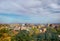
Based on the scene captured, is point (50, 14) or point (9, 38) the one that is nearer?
point (9, 38)

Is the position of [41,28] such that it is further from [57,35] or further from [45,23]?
[57,35]

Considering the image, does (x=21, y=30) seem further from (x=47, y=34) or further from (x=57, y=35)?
(x=57, y=35)

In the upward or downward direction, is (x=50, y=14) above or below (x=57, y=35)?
above

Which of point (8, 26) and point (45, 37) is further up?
point (8, 26)

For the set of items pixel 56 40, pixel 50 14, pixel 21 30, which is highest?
pixel 50 14

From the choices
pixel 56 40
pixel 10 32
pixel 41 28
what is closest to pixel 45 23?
pixel 41 28

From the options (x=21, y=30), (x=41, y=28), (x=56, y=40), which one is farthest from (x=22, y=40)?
(x=56, y=40)

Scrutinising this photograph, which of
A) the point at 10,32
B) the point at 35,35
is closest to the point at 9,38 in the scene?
the point at 10,32
